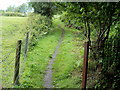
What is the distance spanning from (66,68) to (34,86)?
2041 mm

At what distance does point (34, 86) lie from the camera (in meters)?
5.33

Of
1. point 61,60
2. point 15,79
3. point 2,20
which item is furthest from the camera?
point 2,20

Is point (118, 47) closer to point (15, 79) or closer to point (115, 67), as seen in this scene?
point (115, 67)

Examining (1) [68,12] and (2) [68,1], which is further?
(1) [68,12]

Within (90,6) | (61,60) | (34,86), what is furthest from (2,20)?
(90,6)

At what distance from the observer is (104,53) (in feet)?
15.9

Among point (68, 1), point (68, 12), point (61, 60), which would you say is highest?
point (68, 1)

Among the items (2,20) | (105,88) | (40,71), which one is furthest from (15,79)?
(2,20)

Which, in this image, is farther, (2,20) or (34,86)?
(2,20)

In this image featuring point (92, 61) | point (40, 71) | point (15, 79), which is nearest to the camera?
point (15, 79)

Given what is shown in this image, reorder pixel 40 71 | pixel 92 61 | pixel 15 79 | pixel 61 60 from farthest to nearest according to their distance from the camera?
pixel 61 60
pixel 40 71
pixel 92 61
pixel 15 79

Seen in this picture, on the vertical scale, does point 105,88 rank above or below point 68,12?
below

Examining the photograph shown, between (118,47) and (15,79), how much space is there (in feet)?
9.94

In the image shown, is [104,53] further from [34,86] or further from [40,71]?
[40,71]
